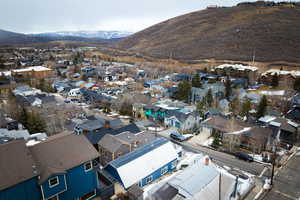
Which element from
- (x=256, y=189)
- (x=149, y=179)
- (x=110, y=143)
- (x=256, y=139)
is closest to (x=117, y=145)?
(x=110, y=143)

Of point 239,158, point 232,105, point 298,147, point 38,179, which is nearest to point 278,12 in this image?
point 232,105

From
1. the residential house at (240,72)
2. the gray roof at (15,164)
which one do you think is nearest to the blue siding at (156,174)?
the gray roof at (15,164)

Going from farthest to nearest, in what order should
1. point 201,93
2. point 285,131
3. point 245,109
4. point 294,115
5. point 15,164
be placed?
point 201,93
point 245,109
point 294,115
point 285,131
point 15,164

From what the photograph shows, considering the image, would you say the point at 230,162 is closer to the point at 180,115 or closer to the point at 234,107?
the point at 180,115

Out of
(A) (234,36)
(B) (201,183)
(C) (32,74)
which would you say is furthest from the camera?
(A) (234,36)

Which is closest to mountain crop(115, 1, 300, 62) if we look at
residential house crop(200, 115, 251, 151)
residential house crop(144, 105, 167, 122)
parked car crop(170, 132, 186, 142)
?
residential house crop(144, 105, 167, 122)

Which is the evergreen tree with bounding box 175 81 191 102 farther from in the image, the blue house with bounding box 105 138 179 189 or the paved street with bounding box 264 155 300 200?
the paved street with bounding box 264 155 300 200
